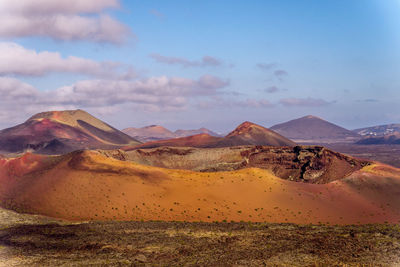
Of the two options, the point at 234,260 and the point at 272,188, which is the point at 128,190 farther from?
the point at 234,260

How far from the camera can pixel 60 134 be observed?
11881cm

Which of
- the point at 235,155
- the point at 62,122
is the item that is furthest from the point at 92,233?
the point at 62,122

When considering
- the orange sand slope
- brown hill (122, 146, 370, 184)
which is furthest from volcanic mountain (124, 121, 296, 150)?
the orange sand slope

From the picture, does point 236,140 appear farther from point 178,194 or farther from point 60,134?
point 178,194

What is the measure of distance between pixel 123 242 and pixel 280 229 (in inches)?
309

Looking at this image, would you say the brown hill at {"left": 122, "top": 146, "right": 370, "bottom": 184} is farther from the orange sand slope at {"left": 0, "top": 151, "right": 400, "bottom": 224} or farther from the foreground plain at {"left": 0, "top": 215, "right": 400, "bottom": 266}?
the foreground plain at {"left": 0, "top": 215, "right": 400, "bottom": 266}

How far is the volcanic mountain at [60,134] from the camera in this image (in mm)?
106188

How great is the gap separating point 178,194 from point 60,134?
100 m

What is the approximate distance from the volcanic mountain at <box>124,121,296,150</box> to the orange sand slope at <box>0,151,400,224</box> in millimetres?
59698

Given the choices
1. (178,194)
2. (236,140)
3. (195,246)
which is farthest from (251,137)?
(195,246)

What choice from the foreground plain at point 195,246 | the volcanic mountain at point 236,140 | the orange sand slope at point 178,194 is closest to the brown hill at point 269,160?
the orange sand slope at point 178,194

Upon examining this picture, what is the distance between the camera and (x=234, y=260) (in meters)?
13.6

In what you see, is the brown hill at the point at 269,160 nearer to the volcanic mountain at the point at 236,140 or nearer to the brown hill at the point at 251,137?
the volcanic mountain at the point at 236,140

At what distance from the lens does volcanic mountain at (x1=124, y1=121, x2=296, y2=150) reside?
315 ft
